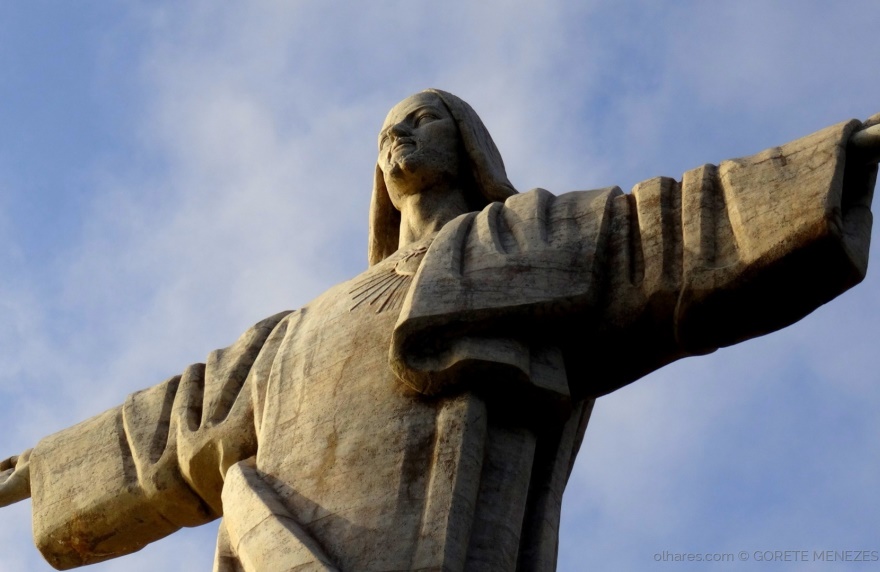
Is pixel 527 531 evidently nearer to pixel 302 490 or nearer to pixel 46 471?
pixel 302 490

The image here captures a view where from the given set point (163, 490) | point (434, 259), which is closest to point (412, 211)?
point (434, 259)

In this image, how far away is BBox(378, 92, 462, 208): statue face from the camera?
11.1 m

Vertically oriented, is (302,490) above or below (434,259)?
below

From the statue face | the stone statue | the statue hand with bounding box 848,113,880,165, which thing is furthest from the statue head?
the statue hand with bounding box 848,113,880,165

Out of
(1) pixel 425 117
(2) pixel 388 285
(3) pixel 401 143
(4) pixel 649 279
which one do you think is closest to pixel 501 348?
(4) pixel 649 279

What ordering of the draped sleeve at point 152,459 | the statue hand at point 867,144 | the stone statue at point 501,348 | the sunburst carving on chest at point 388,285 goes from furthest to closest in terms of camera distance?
the draped sleeve at point 152,459
the sunburst carving on chest at point 388,285
the statue hand at point 867,144
the stone statue at point 501,348

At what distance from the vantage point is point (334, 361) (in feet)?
32.7

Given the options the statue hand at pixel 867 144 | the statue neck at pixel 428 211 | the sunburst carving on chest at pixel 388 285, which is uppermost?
the statue neck at pixel 428 211

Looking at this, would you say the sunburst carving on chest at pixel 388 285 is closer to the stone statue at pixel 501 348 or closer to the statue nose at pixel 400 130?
the stone statue at pixel 501 348

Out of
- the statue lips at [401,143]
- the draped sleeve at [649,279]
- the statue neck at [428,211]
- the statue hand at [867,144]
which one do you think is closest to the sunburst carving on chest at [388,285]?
the draped sleeve at [649,279]

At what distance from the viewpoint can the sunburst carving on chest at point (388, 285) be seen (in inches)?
396

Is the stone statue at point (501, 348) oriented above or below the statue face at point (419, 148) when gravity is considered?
below

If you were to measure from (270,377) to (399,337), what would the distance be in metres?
1.18

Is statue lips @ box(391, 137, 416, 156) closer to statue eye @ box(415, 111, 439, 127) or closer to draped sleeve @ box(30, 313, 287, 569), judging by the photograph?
statue eye @ box(415, 111, 439, 127)
